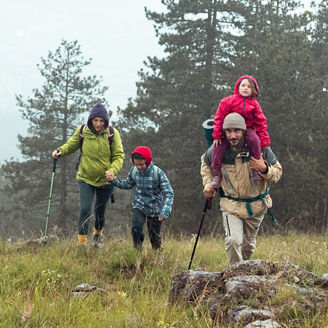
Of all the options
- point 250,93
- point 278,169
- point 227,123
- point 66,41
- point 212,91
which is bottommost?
point 278,169

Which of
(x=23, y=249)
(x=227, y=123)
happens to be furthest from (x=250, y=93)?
(x=23, y=249)

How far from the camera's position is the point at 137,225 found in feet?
16.7

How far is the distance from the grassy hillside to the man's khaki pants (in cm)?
30

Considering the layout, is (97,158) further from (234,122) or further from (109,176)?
(234,122)

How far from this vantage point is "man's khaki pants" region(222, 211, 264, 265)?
4133mm

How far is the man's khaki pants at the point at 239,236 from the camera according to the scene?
413cm

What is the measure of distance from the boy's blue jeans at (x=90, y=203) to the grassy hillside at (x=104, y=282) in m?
0.34

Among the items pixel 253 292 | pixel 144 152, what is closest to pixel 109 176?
pixel 144 152

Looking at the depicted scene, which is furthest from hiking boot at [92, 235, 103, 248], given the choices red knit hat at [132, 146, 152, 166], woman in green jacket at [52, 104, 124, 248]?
red knit hat at [132, 146, 152, 166]

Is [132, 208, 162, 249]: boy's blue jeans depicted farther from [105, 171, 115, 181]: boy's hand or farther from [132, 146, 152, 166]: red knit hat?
[132, 146, 152, 166]: red knit hat

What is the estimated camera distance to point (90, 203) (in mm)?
5574

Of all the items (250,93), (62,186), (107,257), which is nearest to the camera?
(250,93)

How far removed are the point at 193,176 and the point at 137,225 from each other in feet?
45.0

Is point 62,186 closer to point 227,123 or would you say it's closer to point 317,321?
point 227,123
